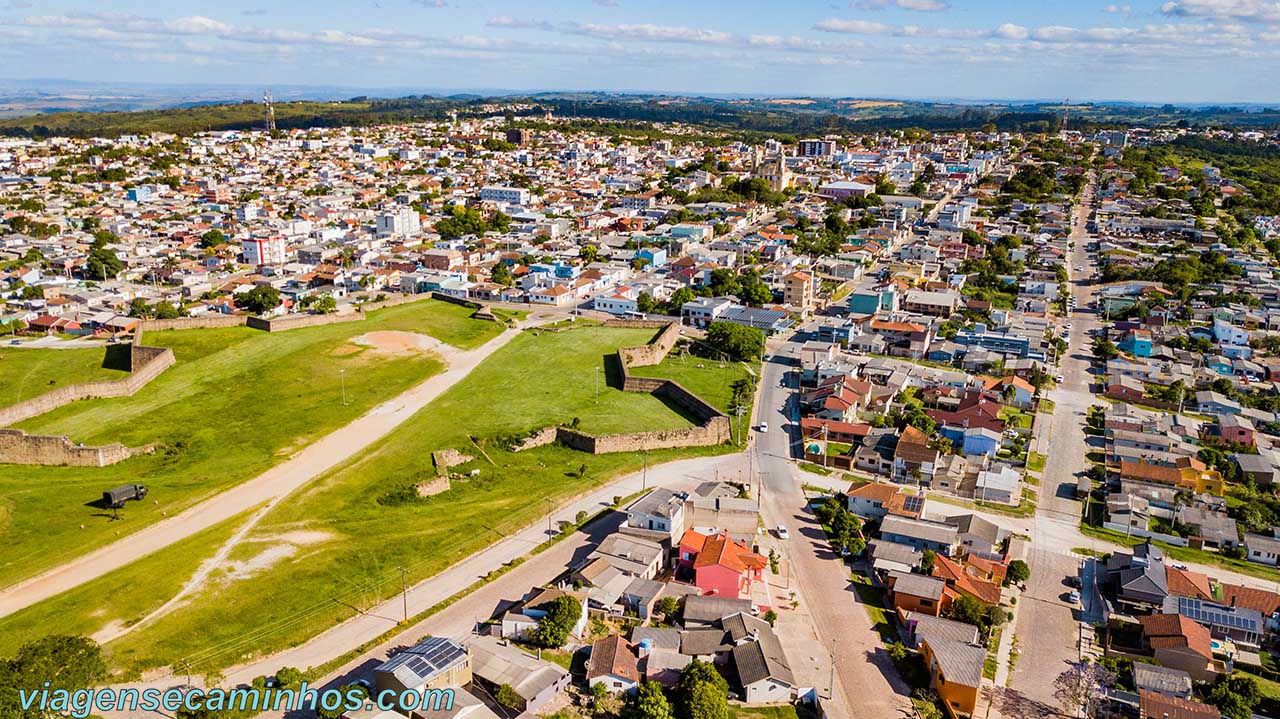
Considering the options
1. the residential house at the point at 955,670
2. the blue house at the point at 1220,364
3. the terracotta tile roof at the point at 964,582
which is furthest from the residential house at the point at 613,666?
the blue house at the point at 1220,364

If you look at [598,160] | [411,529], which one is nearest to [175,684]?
[411,529]

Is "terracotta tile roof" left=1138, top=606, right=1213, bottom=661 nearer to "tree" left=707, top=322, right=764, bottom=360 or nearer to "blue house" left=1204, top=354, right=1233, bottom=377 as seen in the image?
"tree" left=707, top=322, right=764, bottom=360

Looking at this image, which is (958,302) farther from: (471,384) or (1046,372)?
(471,384)

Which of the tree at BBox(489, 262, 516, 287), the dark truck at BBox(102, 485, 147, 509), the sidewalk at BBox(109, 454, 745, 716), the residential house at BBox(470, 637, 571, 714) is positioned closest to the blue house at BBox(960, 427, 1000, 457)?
the sidewalk at BBox(109, 454, 745, 716)

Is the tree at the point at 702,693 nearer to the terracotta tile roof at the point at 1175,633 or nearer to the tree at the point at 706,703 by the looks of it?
the tree at the point at 706,703

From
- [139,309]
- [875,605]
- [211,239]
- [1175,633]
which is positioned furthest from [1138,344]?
[211,239]

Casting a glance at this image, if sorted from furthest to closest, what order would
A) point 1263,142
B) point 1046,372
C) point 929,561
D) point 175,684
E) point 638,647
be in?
point 1263,142
point 1046,372
point 929,561
point 638,647
point 175,684

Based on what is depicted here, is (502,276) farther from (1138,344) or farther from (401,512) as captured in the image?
(1138,344)
